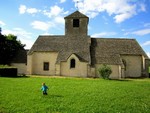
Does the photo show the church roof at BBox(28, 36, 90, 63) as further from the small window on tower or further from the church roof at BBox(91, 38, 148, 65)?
the small window on tower

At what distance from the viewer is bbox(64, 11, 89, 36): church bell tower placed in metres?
39.1

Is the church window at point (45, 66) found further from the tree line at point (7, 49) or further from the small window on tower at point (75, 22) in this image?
the tree line at point (7, 49)

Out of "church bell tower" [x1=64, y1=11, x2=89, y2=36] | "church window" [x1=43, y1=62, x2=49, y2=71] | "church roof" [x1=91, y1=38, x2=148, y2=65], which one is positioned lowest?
"church window" [x1=43, y1=62, x2=49, y2=71]

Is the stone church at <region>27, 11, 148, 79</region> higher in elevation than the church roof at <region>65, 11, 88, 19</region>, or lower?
lower

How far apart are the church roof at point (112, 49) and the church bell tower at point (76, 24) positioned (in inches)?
105

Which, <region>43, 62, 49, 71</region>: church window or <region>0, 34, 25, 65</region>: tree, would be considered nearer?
<region>43, 62, 49, 71</region>: church window

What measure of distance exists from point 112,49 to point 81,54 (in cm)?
585

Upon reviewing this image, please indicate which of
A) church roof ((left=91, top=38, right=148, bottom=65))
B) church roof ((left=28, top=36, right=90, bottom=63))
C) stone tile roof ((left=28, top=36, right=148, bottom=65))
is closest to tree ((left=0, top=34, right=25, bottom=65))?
church roof ((left=28, top=36, right=90, bottom=63))

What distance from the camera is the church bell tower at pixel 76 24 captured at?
1540 inches

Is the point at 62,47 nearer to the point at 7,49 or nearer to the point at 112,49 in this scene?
the point at 112,49

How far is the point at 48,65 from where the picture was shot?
3759cm

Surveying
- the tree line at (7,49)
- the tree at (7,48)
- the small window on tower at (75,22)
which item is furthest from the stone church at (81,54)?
the tree at (7,48)

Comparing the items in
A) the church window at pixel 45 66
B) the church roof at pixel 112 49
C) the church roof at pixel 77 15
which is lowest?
the church window at pixel 45 66

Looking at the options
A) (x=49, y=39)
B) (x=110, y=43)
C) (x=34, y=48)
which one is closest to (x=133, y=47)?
(x=110, y=43)
